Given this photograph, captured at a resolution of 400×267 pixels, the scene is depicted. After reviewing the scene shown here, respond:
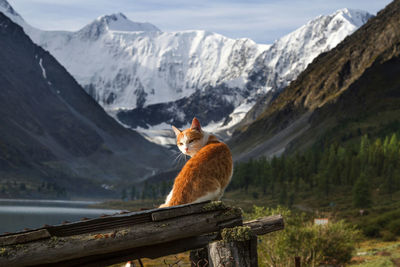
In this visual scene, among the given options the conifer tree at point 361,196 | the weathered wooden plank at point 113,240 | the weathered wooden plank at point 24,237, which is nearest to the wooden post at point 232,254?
the weathered wooden plank at point 113,240

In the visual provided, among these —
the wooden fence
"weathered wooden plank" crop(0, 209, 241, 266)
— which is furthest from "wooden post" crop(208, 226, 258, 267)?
"weathered wooden plank" crop(0, 209, 241, 266)

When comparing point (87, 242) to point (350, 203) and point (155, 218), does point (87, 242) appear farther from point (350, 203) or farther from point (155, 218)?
point (350, 203)

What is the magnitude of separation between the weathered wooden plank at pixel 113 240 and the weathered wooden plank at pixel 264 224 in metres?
0.54

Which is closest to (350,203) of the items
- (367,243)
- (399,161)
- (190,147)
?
(399,161)

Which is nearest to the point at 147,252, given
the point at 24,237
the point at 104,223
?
the point at 104,223

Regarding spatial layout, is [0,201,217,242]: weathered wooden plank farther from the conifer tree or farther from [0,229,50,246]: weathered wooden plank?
the conifer tree

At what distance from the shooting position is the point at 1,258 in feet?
19.2

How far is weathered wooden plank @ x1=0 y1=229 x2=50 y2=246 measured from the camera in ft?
19.3

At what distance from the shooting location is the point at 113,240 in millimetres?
6539

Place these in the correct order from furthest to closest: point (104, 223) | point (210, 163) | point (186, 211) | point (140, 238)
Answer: point (210, 163), point (186, 211), point (140, 238), point (104, 223)

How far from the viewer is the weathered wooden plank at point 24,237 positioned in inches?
232

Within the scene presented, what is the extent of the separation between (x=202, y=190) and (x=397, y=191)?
195392mm

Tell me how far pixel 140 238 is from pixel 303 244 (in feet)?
161

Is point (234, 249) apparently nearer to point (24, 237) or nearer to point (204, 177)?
point (204, 177)
